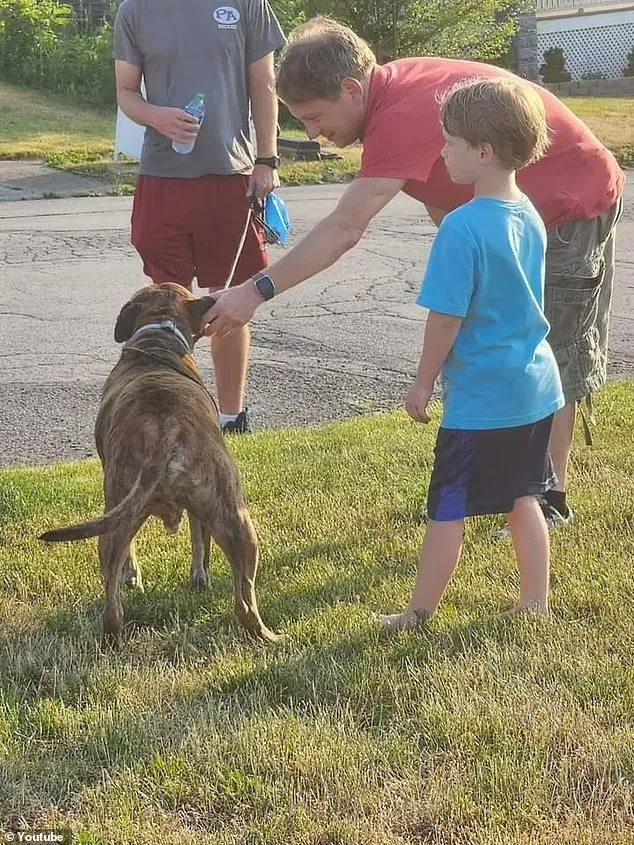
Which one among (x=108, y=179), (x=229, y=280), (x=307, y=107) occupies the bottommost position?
(x=108, y=179)

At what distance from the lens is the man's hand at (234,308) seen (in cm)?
407

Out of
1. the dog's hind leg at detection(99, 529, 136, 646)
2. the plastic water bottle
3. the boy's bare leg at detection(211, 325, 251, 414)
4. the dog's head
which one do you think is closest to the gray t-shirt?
the plastic water bottle

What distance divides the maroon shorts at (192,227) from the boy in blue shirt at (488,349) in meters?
2.25

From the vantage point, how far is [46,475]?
17.7 ft

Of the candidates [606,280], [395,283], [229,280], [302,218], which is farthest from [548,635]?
[302,218]

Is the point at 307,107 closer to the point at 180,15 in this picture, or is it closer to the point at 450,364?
the point at 450,364

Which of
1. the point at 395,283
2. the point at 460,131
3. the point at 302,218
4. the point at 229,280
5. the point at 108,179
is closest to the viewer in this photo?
the point at 460,131

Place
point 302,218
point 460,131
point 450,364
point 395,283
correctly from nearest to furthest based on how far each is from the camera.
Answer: point 460,131 → point 450,364 → point 395,283 → point 302,218

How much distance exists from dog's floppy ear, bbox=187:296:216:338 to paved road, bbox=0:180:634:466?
175 cm

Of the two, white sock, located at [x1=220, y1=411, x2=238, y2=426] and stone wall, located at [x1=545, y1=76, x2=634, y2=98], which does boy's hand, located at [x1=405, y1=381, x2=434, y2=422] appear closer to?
white sock, located at [x1=220, y1=411, x2=238, y2=426]

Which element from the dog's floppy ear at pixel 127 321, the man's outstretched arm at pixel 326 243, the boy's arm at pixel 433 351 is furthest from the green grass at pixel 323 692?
the man's outstretched arm at pixel 326 243

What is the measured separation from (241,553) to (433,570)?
67cm

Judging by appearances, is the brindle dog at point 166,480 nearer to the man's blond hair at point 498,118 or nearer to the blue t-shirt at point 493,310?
the blue t-shirt at point 493,310

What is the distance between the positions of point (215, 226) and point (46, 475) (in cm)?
154
